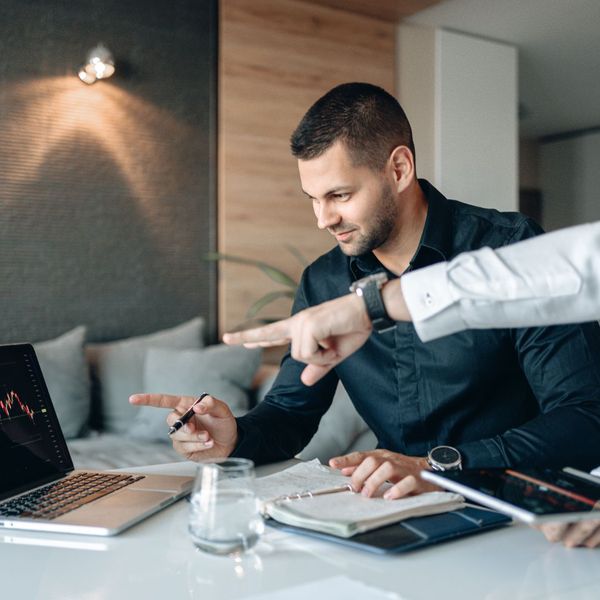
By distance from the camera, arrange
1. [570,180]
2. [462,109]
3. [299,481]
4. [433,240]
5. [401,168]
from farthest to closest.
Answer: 1. [570,180]
2. [462,109]
3. [401,168]
4. [433,240]
5. [299,481]

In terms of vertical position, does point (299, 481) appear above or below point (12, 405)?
below

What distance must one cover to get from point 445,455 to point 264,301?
9.28 feet

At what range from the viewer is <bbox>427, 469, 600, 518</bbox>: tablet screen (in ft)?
3.00

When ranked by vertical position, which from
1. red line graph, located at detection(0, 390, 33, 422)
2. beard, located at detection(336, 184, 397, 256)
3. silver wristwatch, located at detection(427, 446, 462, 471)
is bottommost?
silver wristwatch, located at detection(427, 446, 462, 471)

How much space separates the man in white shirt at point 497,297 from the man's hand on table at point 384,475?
0.20 meters

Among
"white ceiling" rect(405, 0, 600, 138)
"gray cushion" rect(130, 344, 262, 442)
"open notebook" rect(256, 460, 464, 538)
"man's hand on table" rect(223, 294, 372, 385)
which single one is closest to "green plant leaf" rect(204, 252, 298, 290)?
"gray cushion" rect(130, 344, 262, 442)

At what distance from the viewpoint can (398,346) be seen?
5.62 feet

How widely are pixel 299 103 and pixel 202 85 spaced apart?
576mm

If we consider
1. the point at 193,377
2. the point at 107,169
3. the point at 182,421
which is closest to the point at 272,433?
the point at 182,421

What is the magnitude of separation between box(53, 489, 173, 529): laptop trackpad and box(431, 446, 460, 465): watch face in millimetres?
441

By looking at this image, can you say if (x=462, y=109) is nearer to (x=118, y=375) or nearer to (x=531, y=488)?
(x=118, y=375)

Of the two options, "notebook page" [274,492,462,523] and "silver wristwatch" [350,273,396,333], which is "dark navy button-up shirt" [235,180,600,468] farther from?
"silver wristwatch" [350,273,396,333]

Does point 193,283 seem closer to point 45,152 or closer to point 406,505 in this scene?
point 45,152

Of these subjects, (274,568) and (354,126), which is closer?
(274,568)
